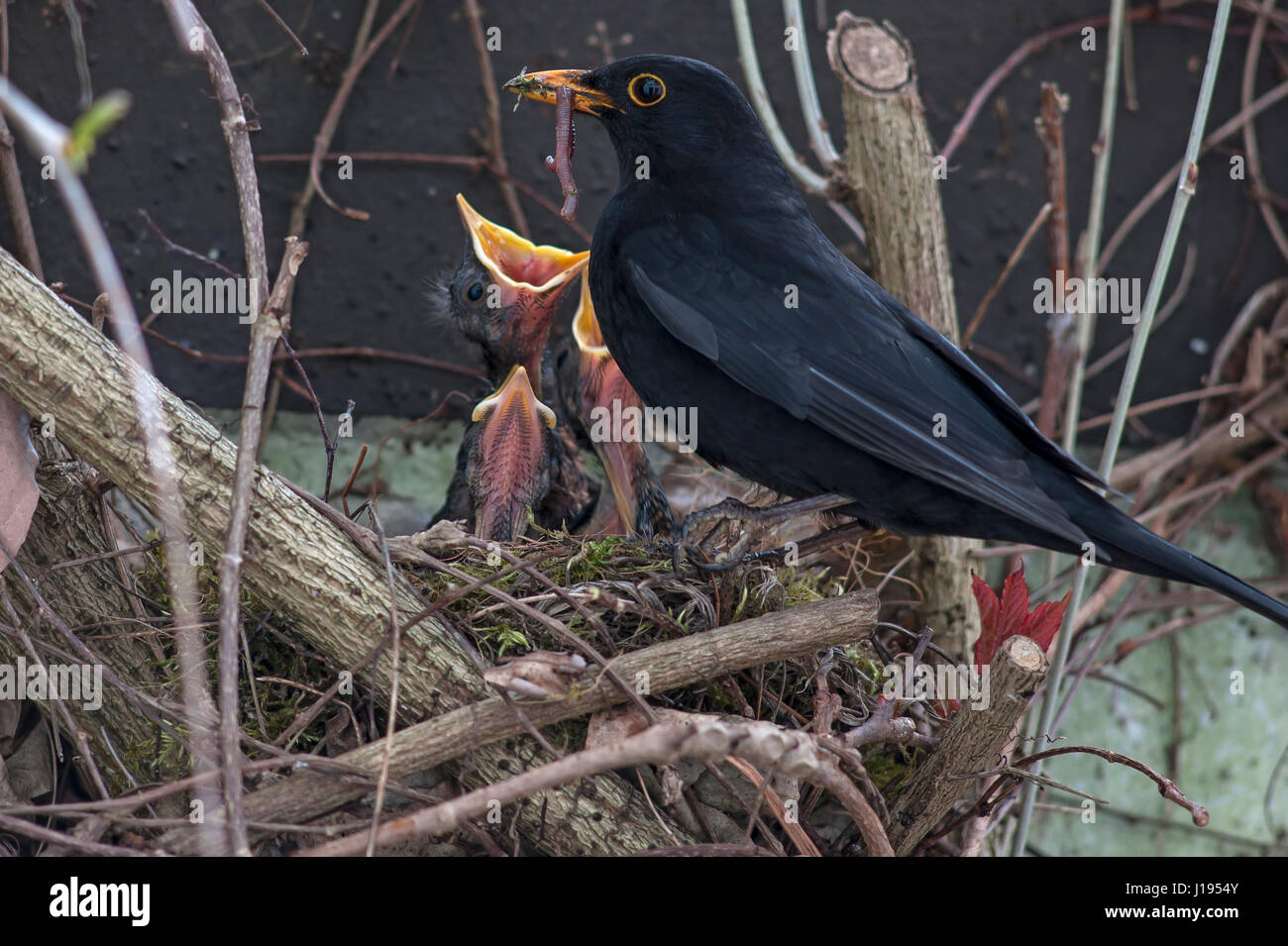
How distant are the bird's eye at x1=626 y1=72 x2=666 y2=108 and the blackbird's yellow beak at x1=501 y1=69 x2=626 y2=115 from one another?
46 millimetres

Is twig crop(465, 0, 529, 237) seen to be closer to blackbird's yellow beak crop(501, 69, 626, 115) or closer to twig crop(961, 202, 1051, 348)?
blackbird's yellow beak crop(501, 69, 626, 115)

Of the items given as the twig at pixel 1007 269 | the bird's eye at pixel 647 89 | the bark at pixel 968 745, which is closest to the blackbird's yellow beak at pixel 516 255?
the bird's eye at pixel 647 89

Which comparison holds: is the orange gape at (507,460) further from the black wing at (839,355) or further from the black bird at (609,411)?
the black wing at (839,355)

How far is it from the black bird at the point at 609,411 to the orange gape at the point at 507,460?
0.57ft

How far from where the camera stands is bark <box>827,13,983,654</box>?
2865 mm

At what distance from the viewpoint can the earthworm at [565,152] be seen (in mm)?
2375

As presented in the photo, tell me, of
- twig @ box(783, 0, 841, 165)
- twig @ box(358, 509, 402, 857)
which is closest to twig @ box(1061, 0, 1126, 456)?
twig @ box(783, 0, 841, 165)

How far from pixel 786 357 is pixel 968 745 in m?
0.78

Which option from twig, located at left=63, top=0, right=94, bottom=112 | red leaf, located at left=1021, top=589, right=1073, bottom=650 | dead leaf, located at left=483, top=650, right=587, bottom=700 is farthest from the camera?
twig, located at left=63, top=0, right=94, bottom=112

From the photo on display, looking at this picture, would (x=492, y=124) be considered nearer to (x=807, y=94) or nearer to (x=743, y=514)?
(x=807, y=94)

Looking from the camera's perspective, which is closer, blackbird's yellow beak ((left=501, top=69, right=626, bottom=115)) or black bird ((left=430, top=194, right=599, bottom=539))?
blackbird's yellow beak ((left=501, top=69, right=626, bottom=115))

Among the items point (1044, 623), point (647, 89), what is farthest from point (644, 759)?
point (647, 89)

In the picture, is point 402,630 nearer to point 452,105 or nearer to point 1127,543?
point 1127,543
